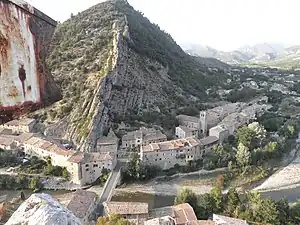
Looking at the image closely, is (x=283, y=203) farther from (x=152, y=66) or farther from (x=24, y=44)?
(x=152, y=66)

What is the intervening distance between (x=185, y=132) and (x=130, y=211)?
7.85 metres

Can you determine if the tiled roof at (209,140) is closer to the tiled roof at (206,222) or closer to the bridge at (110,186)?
the bridge at (110,186)

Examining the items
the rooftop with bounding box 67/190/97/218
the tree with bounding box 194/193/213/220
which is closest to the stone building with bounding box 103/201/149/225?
the rooftop with bounding box 67/190/97/218

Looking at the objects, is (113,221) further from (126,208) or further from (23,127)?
(23,127)

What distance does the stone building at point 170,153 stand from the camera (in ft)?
57.3

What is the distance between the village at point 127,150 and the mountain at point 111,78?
123 centimetres

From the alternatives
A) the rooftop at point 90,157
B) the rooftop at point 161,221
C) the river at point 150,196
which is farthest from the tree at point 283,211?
the rooftop at point 90,157

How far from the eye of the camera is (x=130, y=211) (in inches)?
509

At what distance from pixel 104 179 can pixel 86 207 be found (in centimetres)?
312

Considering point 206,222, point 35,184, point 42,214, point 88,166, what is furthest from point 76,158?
point 42,214

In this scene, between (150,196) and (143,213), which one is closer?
(143,213)

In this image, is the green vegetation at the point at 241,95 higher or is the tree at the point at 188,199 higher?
the green vegetation at the point at 241,95

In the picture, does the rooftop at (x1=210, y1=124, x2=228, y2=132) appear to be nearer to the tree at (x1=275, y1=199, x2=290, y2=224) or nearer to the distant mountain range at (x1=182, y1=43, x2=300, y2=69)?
the tree at (x1=275, y1=199, x2=290, y2=224)

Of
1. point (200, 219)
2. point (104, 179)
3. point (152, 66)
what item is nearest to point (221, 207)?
point (200, 219)
